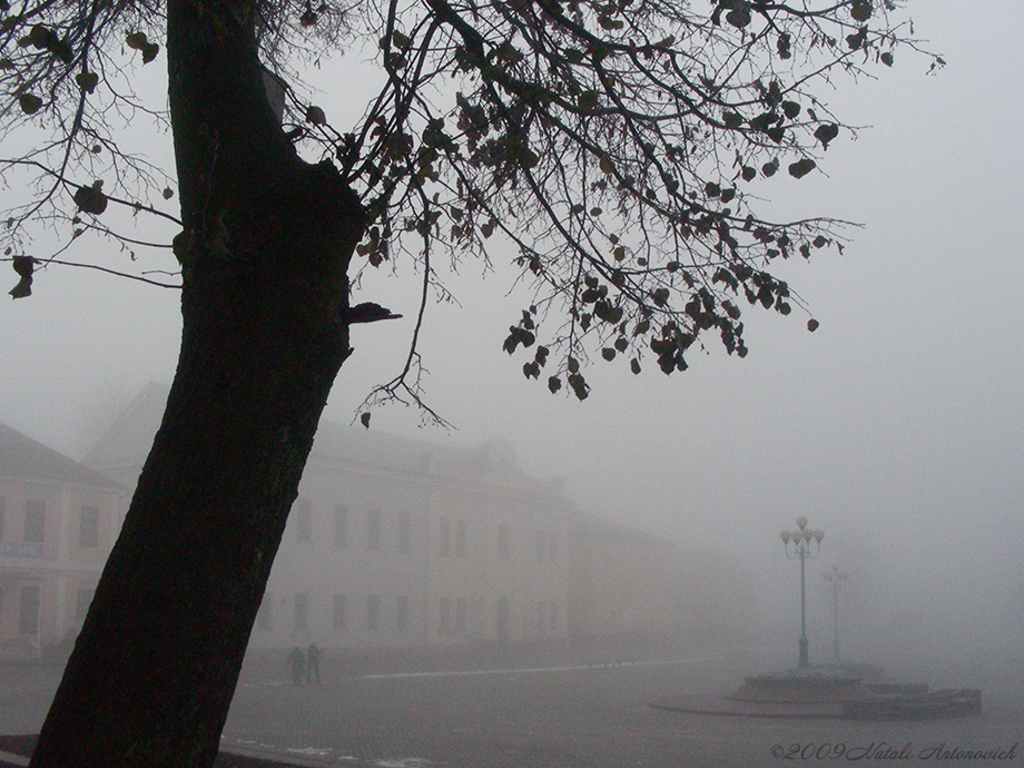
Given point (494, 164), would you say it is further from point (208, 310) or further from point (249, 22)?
point (208, 310)

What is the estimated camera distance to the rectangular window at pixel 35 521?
37.0m

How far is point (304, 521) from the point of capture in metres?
45.5

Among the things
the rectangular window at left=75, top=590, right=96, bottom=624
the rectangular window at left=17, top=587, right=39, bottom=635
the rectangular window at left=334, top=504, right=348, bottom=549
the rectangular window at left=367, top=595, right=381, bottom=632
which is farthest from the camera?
the rectangular window at left=367, top=595, right=381, bottom=632

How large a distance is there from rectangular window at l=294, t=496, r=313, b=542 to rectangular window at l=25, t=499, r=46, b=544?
34.8 ft

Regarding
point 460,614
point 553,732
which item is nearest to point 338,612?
point 460,614

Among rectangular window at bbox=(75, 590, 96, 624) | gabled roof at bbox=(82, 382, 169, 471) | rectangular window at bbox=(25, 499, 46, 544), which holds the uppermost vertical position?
gabled roof at bbox=(82, 382, 169, 471)

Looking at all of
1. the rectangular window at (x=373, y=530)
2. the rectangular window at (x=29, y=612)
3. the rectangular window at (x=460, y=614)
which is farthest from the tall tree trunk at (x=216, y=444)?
the rectangular window at (x=460, y=614)

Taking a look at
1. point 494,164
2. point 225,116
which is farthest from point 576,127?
point 225,116

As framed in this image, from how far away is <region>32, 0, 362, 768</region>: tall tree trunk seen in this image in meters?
3.09

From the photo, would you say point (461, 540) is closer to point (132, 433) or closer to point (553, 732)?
point (132, 433)

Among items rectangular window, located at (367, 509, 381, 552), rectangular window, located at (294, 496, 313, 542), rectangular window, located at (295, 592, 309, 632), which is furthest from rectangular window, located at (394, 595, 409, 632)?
rectangular window, located at (294, 496, 313, 542)

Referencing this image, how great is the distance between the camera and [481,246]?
751cm

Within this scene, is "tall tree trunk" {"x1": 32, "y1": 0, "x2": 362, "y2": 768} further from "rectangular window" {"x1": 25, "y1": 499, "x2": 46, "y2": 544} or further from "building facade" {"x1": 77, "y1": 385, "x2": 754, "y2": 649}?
"building facade" {"x1": 77, "y1": 385, "x2": 754, "y2": 649}

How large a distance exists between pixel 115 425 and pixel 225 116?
151ft
